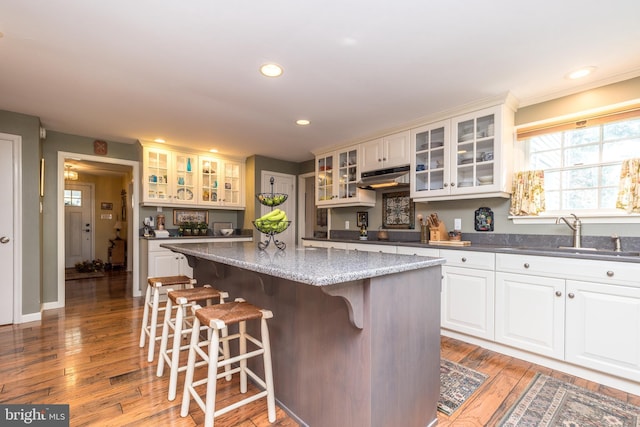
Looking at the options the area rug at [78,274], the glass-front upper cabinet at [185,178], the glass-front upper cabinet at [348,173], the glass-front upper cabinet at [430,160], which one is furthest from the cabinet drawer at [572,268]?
the area rug at [78,274]

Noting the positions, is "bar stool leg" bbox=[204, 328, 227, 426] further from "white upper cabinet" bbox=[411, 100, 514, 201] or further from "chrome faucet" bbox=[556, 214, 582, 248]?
"chrome faucet" bbox=[556, 214, 582, 248]

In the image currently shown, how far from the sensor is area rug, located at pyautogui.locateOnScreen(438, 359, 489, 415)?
180 cm

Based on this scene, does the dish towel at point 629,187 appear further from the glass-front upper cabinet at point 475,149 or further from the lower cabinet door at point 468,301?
the lower cabinet door at point 468,301

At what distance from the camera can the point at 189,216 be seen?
5.09 meters

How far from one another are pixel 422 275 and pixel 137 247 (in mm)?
4398

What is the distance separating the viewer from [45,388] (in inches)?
76.0

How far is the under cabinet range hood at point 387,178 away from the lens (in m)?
3.48

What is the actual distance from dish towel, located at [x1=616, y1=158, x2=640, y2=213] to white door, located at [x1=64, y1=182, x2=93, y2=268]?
910 centimetres

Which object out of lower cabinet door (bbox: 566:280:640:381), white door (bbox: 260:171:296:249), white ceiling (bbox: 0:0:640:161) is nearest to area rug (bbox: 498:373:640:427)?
lower cabinet door (bbox: 566:280:640:381)

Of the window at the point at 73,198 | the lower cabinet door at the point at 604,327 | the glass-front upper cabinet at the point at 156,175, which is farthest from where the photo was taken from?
the window at the point at 73,198

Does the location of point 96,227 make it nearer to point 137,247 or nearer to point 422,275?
point 137,247

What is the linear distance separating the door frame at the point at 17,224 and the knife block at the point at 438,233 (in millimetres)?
4447

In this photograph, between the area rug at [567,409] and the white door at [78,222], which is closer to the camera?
the area rug at [567,409]

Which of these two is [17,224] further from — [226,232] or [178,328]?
[178,328]
